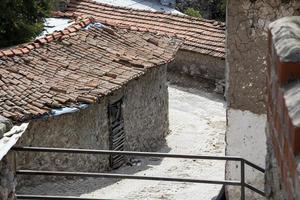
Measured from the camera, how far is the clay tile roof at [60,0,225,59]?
16.6m

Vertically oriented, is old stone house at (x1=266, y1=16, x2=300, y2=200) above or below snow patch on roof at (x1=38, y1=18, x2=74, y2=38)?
below

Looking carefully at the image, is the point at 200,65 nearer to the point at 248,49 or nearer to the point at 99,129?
the point at 99,129

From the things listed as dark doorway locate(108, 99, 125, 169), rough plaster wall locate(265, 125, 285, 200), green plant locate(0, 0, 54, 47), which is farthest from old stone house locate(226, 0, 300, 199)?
green plant locate(0, 0, 54, 47)

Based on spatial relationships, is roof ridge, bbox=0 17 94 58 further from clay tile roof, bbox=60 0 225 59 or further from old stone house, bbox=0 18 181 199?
clay tile roof, bbox=60 0 225 59

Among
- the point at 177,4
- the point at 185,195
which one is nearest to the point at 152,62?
the point at 185,195

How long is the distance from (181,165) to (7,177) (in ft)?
28.2

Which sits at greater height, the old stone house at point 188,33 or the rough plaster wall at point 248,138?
the old stone house at point 188,33

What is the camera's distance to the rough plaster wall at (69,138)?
34.4 ft

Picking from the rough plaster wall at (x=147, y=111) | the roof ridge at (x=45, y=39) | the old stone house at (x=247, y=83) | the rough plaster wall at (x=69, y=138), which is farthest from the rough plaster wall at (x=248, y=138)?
the roof ridge at (x=45, y=39)

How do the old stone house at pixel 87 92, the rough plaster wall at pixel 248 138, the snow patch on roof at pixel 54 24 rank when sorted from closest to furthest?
1. the rough plaster wall at pixel 248 138
2. the old stone house at pixel 87 92
3. the snow patch on roof at pixel 54 24

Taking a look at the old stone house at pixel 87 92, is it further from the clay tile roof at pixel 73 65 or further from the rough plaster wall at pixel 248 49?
the rough plaster wall at pixel 248 49

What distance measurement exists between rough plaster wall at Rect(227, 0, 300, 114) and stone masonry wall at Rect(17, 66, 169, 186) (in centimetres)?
414

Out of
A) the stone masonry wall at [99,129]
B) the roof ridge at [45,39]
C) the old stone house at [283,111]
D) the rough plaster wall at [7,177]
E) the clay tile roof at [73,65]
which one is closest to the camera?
the old stone house at [283,111]

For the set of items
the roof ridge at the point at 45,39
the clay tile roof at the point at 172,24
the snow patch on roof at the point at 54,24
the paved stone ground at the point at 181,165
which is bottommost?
the paved stone ground at the point at 181,165
